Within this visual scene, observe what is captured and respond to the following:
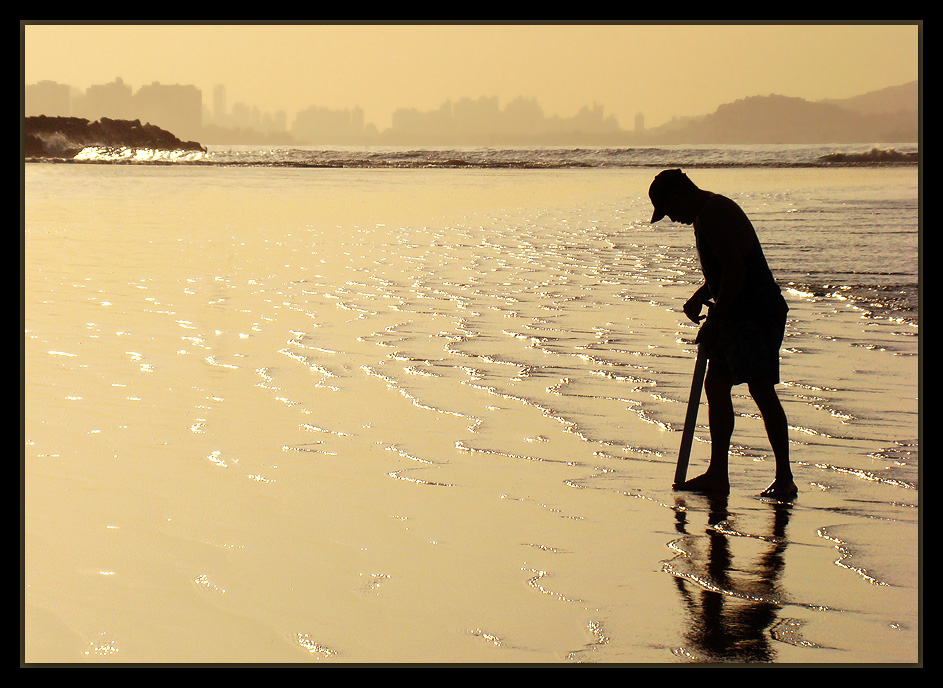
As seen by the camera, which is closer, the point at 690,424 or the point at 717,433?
the point at 717,433

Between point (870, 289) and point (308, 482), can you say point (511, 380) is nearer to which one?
point (308, 482)

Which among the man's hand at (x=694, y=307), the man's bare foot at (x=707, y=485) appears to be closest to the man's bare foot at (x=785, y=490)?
the man's bare foot at (x=707, y=485)

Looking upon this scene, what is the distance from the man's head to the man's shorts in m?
0.52

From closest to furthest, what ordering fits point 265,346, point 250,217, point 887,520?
point 887,520
point 265,346
point 250,217

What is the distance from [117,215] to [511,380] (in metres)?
15.7

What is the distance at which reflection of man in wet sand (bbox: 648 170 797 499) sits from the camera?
5008 millimetres

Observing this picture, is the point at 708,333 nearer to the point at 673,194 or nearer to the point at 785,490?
the point at 673,194

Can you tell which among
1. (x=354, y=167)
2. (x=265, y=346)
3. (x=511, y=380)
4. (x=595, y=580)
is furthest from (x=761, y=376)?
(x=354, y=167)

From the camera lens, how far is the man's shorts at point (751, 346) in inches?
200

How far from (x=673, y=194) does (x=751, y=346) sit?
2.39ft

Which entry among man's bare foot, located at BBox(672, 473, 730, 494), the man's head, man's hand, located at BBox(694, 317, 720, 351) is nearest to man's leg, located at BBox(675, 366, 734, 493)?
man's bare foot, located at BBox(672, 473, 730, 494)

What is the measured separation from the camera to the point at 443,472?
17.9ft

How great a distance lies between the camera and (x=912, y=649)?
142 inches

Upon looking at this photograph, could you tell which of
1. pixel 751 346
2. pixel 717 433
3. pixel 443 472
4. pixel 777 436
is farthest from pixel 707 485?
pixel 443 472
